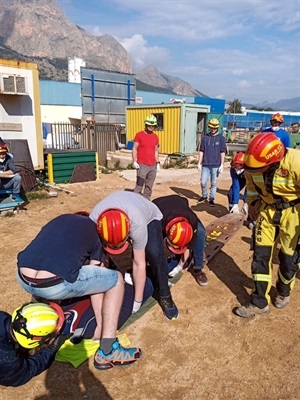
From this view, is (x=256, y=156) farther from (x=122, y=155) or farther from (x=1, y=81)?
(x=122, y=155)

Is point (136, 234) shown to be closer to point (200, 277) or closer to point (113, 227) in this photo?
point (113, 227)

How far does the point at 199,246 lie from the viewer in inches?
152

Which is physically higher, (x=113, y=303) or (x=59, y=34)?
(x=59, y=34)

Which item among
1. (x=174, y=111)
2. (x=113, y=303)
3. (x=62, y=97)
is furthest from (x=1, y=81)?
(x=62, y=97)

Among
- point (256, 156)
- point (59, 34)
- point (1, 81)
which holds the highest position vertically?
point (59, 34)

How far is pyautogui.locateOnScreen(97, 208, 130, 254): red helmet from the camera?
252cm

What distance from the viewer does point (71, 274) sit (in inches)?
92.8

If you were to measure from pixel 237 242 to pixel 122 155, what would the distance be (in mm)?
10224

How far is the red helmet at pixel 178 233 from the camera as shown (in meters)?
3.13

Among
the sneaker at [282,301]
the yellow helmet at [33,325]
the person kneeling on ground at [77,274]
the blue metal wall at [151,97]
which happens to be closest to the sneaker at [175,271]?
the sneaker at [282,301]

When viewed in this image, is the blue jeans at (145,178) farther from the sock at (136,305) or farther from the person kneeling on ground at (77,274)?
the person kneeling on ground at (77,274)

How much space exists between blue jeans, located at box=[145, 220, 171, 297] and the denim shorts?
478mm

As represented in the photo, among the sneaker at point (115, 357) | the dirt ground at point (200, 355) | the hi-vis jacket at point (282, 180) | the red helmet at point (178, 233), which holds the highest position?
the hi-vis jacket at point (282, 180)

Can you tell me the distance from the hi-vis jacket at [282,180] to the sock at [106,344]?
6.24 feet
